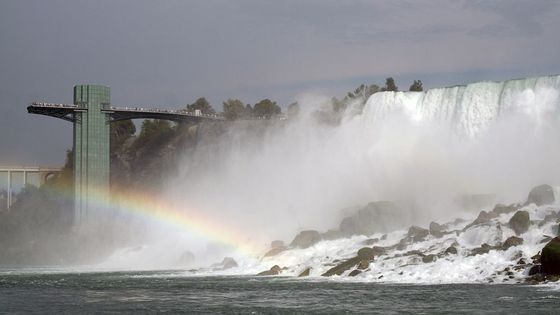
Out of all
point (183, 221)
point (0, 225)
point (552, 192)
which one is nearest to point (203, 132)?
point (183, 221)

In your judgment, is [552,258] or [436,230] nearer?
[552,258]

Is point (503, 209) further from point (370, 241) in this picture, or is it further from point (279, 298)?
point (279, 298)

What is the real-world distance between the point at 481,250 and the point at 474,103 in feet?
64.2

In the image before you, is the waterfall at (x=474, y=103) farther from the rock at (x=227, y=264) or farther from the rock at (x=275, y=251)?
the rock at (x=227, y=264)

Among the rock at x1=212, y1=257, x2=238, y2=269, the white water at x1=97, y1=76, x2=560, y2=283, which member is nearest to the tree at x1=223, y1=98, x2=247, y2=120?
the white water at x1=97, y1=76, x2=560, y2=283

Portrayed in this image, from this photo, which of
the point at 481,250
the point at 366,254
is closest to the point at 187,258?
the point at 366,254

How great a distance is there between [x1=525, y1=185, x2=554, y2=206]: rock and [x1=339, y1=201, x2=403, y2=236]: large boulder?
779 cm

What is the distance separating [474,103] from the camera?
5028cm

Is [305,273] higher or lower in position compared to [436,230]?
lower

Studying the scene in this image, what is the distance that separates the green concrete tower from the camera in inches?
3031

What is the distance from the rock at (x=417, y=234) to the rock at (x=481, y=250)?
4892mm

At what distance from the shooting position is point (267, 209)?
59375mm

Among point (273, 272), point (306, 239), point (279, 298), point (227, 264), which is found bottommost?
point (279, 298)

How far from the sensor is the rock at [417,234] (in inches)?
1486
